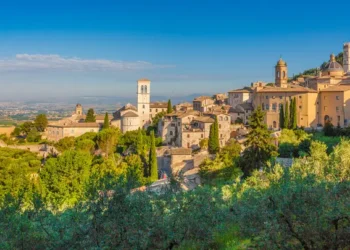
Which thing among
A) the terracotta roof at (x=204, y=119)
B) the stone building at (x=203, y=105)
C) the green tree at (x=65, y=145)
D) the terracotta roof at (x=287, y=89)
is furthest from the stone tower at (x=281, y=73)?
the green tree at (x=65, y=145)

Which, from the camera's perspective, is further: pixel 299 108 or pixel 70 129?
pixel 70 129

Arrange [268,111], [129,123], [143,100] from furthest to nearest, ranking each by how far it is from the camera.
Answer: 1. [143,100]
2. [129,123]
3. [268,111]

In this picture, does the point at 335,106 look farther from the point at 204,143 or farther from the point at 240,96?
the point at 204,143

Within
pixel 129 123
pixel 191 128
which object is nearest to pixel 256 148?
pixel 191 128

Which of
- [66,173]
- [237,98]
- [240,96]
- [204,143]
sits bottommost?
[66,173]

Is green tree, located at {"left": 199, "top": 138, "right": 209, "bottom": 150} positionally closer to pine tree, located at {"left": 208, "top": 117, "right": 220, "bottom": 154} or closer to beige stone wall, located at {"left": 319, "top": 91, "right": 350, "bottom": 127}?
pine tree, located at {"left": 208, "top": 117, "right": 220, "bottom": 154}

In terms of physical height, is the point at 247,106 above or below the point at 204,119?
above

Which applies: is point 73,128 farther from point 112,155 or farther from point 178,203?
point 178,203

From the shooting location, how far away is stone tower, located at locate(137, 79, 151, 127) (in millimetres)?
70069

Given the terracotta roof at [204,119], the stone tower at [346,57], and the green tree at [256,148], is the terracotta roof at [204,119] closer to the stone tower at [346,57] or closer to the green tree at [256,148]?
the green tree at [256,148]

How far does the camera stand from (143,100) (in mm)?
72312

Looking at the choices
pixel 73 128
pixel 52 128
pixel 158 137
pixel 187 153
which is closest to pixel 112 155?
pixel 158 137

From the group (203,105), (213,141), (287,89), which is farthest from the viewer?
(203,105)

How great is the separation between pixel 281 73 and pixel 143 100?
1008 inches
